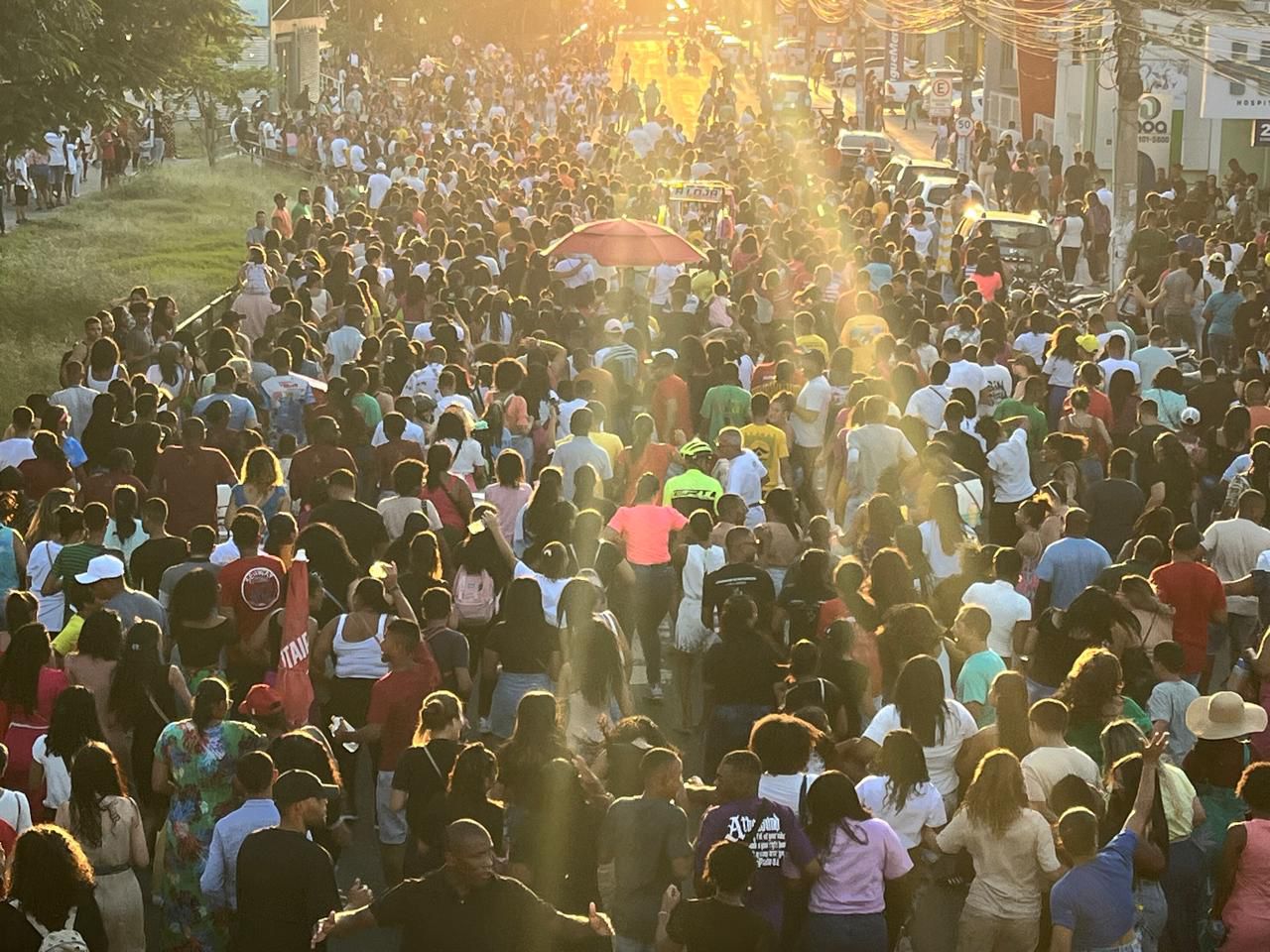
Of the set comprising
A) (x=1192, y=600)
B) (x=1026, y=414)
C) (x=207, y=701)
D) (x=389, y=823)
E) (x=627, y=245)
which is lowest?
(x=389, y=823)

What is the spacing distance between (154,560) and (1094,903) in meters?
5.86

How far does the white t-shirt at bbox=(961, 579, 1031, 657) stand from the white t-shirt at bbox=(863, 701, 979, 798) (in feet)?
6.03

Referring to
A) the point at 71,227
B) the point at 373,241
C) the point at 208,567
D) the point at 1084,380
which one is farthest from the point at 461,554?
the point at 71,227

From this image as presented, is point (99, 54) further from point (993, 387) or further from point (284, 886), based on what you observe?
point (284, 886)

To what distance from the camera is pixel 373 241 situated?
2328 centimetres

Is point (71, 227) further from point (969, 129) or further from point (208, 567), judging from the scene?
point (208, 567)

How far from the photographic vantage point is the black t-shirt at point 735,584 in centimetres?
1116

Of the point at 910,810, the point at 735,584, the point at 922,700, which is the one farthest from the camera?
the point at 735,584

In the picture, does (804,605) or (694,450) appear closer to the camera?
(804,605)

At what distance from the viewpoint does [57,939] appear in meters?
7.02

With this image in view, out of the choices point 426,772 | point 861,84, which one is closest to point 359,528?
point 426,772

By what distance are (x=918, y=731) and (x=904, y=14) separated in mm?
54052

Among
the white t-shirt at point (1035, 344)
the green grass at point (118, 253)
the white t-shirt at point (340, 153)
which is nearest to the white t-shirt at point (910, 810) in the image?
the white t-shirt at point (1035, 344)

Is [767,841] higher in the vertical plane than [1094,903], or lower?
higher
